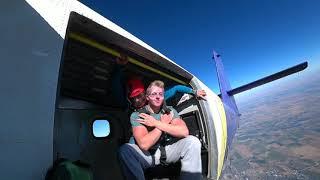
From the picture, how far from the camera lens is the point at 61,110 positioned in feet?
13.5

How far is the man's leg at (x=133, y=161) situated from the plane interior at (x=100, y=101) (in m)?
0.41

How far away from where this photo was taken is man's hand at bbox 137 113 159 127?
3035mm

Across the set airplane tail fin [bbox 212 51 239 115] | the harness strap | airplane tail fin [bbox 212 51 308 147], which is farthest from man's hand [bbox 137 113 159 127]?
airplane tail fin [bbox 212 51 239 115]

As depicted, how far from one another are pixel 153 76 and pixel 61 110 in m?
1.53

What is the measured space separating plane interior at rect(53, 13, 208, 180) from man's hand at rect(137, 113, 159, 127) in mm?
723

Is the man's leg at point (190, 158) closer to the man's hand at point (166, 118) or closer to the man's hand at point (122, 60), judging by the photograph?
the man's hand at point (166, 118)

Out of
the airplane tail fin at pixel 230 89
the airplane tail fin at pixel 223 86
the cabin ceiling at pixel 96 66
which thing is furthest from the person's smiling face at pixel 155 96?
the airplane tail fin at pixel 223 86

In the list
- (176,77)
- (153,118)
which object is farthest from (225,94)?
(153,118)

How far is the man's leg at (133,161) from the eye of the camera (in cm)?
288

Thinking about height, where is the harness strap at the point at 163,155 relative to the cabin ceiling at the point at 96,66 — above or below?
below

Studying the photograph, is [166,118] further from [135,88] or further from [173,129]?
[135,88]

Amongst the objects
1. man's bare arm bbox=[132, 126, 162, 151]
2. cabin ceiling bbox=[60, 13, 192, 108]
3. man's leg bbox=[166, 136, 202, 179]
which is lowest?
man's leg bbox=[166, 136, 202, 179]

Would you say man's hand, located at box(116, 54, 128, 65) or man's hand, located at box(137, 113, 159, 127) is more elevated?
man's hand, located at box(116, 54, 128, 65)

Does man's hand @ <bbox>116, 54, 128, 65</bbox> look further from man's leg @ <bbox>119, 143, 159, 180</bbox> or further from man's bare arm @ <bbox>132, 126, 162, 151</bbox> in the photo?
man's leg @ <bbox>119, 143, 159, 180</bbox>
